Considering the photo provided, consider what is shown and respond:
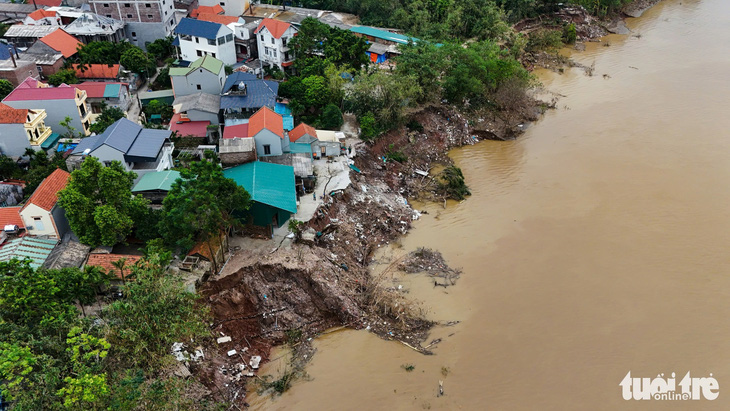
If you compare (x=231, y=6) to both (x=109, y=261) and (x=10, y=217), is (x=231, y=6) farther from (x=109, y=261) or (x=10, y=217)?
(x=109, y=261)

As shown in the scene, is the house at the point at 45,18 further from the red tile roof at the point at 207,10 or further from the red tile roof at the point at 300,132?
the red tile roof at the point at 300,132

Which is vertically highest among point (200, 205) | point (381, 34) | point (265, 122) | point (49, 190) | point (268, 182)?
point (381, 34)

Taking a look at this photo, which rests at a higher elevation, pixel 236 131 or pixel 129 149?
pixel 129 149

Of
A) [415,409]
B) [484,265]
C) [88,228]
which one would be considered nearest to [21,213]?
[88,228]

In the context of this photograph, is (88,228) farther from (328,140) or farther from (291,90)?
(291,90)

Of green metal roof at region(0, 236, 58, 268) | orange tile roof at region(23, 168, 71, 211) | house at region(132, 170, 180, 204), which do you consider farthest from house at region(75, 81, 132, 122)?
green metal roof at region(0, 236, 58, 268)

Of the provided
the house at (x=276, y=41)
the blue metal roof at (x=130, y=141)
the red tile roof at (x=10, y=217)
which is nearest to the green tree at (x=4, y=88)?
the blue metal roof at (x=130, y=141)

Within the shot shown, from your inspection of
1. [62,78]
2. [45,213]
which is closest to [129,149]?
[45,213]
